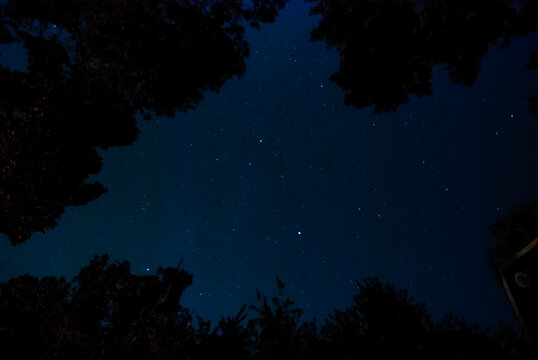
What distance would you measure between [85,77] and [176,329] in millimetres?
13070

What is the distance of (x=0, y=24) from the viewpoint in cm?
1060

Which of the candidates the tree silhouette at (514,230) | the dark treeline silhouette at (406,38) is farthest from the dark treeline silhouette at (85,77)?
the tree silhouette at (514,230)

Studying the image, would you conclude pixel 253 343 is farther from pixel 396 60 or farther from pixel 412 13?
pixel 412 13

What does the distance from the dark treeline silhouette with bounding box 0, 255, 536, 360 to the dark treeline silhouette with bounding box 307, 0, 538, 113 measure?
830cm

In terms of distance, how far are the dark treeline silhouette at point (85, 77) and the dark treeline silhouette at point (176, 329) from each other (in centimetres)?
486

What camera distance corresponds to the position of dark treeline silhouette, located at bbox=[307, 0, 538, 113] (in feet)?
29.6

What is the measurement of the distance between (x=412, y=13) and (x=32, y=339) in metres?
21.7

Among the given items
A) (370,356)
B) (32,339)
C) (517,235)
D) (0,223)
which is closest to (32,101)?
(0,223)


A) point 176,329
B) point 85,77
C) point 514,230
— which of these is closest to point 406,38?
point 85,77

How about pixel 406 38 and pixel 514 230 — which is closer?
pixel 406 38

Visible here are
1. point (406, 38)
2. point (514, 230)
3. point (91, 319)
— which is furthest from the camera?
point (514, 230)

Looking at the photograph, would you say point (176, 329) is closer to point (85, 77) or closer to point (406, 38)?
point (85, 77)

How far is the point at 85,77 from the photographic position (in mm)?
11344

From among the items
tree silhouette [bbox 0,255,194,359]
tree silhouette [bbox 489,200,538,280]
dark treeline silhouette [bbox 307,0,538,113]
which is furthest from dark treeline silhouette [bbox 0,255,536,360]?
tree silhouette [bbox 489,200,538,280]
